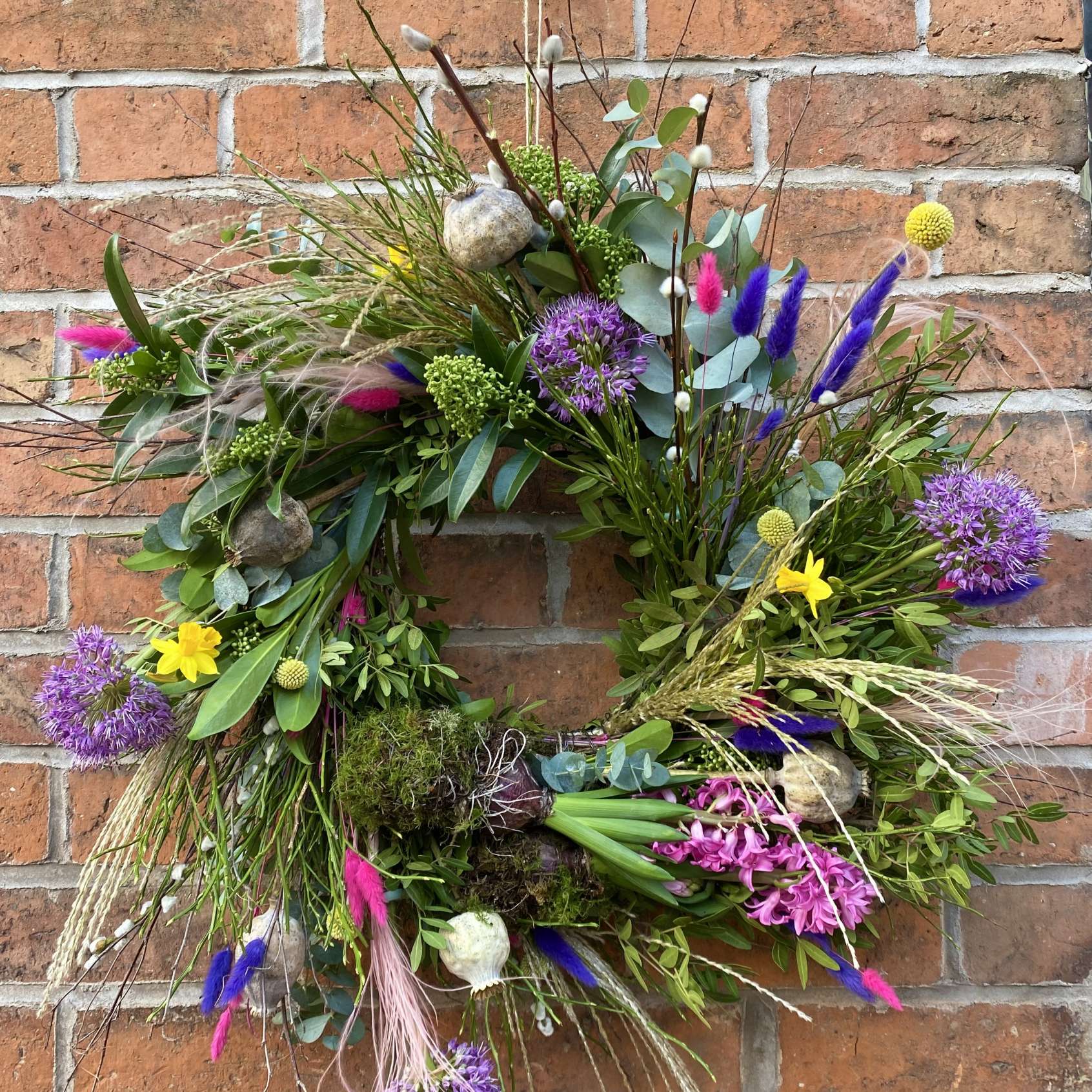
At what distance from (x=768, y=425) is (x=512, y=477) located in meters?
0.20

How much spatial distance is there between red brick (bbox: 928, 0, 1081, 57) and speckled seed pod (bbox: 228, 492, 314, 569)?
2.35ft

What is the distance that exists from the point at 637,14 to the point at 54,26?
546 mm

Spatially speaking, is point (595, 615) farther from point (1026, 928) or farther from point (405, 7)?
point (405, 7)

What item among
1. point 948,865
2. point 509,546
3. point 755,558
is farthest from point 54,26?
point 948,865

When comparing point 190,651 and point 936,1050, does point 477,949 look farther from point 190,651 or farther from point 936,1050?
point 936,1050

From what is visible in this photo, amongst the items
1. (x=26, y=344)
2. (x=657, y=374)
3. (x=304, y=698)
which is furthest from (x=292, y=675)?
(x=26, y=344)

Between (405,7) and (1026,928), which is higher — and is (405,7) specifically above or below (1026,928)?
above

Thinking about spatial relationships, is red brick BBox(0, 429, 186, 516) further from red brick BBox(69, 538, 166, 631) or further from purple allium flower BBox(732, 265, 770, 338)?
purple allium flower BBox(732, 265, 770, 338)

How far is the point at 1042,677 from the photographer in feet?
2.63

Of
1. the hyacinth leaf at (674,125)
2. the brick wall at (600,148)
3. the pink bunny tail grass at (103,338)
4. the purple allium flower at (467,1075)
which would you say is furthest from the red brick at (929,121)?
the purple allium flower at (467,1075)

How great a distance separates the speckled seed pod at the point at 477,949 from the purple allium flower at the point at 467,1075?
0.04m

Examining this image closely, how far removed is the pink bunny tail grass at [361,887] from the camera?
0.64 metres

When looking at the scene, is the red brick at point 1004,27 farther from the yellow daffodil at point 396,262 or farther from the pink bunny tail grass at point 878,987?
the pink bunny tail grass at point 878,987

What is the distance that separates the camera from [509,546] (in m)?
0.82
